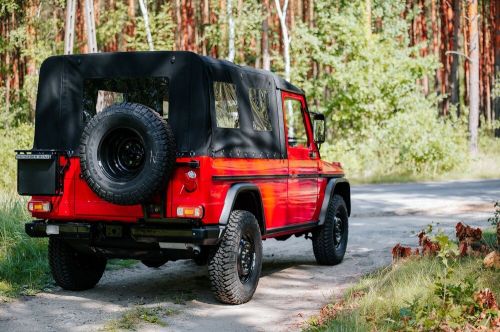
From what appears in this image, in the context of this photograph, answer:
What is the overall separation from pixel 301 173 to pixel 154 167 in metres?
2.79

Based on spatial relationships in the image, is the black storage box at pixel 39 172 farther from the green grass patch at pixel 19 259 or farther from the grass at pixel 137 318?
the grass at pixel 137 318

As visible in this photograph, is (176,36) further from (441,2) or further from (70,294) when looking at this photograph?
(70,294)

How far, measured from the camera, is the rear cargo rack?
7.49 m

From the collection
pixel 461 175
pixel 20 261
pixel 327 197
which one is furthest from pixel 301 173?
pixel 461 175

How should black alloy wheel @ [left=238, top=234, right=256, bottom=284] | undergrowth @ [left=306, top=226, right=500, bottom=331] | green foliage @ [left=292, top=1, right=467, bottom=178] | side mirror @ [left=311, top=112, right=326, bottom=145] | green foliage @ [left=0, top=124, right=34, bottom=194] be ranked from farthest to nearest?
green foliage @ [left=292, top=1, right=467, bottom=178], green foliage @ [left=0, top=124, right=34, bottom=194], side mirror @ [left=311, top=112, right=326, bottom=145], black alloy wheel @ [left=238, top=234, right=256, bottom=284], undergrowth @ [left=306, top=226, right=500, bottom=331]

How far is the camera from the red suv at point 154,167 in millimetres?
6992

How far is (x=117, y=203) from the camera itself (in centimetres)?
700

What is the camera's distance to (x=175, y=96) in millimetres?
7332

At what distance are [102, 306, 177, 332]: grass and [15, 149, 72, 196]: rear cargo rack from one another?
1478 mm

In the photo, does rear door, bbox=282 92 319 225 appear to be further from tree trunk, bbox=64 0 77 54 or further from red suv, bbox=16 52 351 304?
tree trunk, bbox=64 0 77 54

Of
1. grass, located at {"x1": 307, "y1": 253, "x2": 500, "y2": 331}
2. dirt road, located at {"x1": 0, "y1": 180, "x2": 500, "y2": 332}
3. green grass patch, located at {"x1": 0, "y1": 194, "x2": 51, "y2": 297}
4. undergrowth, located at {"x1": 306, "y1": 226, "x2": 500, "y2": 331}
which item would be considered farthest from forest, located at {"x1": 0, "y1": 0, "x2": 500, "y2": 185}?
undergrowth, located at {"x1": 306, "y1": 226, "x2": 500, "y2": 331}

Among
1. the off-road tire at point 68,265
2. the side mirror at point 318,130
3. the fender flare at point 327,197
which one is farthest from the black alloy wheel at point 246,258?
the side mirror at point 318,130

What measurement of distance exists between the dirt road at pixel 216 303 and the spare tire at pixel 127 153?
1.17 meters

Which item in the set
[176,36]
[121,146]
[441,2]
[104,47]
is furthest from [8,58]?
[121,146]
